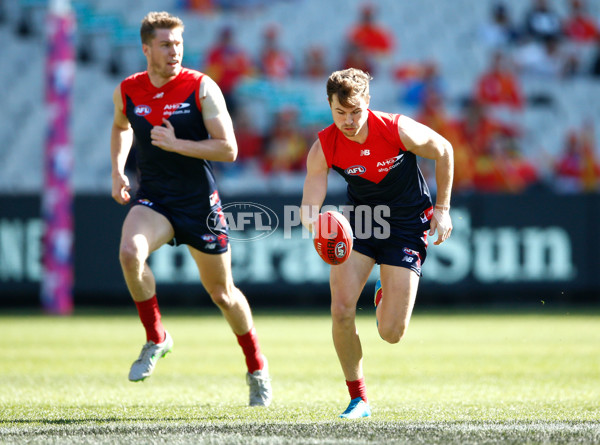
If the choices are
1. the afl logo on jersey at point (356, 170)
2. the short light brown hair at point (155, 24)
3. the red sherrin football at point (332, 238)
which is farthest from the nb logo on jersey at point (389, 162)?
the short light brown hair at point (155, 24)

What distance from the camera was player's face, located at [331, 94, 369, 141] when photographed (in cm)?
540

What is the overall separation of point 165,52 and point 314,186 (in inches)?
55.5

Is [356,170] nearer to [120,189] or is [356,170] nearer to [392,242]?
[392,242]

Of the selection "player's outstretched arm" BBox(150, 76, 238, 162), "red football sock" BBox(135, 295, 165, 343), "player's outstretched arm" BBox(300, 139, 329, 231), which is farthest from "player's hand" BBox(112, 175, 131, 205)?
"player's outstretched arm" BBox(300, 139, 329, 231)

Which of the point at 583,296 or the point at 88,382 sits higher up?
the point at 88,382

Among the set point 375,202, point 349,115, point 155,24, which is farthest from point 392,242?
point 155,24

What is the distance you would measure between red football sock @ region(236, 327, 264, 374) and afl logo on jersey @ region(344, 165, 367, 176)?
1.44 m

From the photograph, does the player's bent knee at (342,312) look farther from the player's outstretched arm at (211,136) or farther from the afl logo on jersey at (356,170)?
the player's outstretched arm at (211,136)

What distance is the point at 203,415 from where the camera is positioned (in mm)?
5758

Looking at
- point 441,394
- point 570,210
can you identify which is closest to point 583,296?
point 570,210

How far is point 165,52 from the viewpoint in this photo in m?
6.14

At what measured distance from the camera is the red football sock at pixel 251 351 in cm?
644

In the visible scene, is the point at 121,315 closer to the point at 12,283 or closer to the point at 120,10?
the point at 12,283

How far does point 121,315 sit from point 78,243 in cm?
142
